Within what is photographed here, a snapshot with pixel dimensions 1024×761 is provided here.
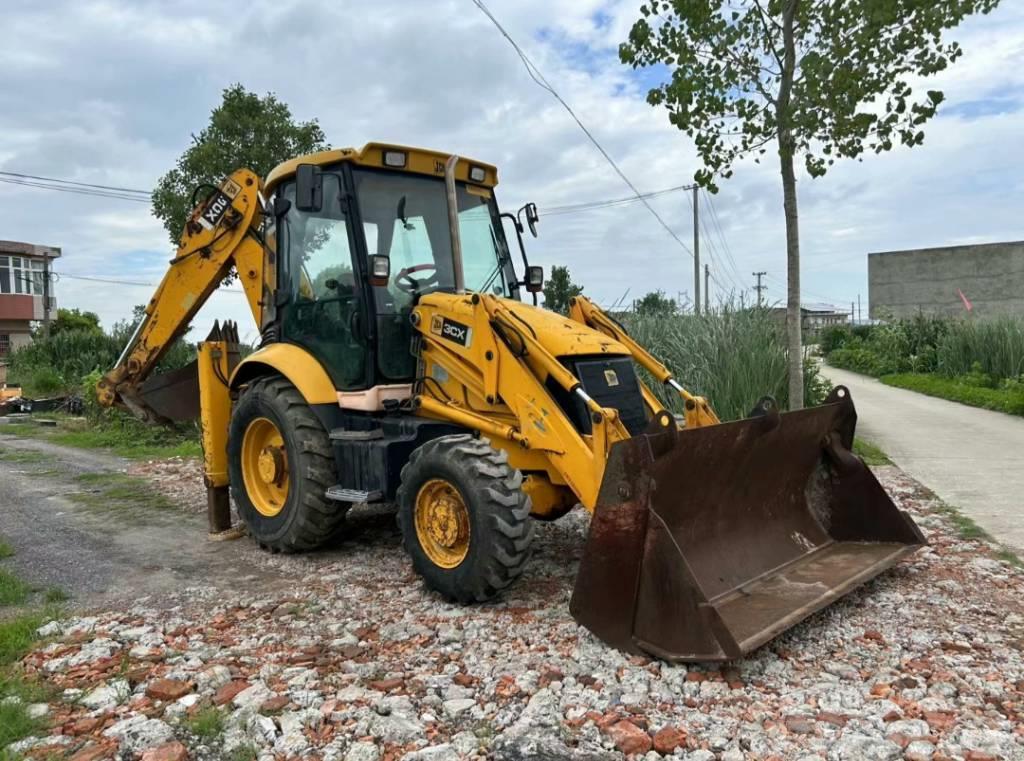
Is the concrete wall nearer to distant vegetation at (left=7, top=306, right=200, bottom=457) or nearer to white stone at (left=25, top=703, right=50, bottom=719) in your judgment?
distant vegetation at (left=7, top=306, right=200, bottom=457)

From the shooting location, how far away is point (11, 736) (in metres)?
3.21

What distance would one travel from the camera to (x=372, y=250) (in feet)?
18.3

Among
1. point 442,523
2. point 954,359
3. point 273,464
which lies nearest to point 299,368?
point 273,464

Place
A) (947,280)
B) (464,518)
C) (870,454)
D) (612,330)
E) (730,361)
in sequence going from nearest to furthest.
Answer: (464,518)
(612,330)
(870,454)
(730,361)
(947,280)

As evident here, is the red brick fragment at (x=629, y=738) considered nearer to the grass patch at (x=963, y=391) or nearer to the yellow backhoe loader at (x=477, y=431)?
the yellow backhoe loader at (x=477, y=431)

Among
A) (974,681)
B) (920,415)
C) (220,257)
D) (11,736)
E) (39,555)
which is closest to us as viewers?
(11,736)

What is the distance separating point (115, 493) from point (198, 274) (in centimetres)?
290

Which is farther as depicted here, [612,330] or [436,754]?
[612,330]

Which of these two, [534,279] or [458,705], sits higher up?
[534,279]

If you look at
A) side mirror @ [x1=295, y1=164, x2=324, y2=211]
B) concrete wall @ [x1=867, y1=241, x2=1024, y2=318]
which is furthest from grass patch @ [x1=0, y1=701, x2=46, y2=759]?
concrete wall @ [x1=867, y1=241, x2=1024, y2=318]

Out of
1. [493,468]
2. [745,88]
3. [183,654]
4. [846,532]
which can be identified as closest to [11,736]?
[183,654]

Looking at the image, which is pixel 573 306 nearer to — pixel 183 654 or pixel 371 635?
pixel 371 635

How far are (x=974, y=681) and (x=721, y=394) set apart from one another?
265 inches

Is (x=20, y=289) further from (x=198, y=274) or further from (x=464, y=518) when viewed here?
(x=464, y=518)
